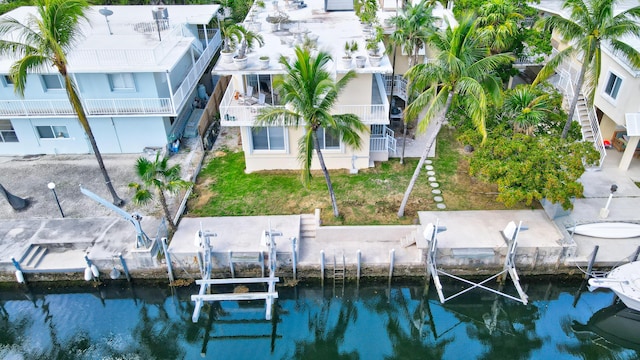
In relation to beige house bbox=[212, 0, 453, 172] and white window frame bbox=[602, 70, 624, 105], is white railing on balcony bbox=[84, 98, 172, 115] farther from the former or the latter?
white window frame bbox=[602, 70, 624, 105]

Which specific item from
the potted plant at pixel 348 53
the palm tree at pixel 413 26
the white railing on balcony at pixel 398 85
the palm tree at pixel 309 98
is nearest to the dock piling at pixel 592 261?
the palm tree at pixel 413 26

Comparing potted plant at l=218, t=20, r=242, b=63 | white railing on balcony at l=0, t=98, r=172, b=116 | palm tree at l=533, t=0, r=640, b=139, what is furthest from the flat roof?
palm tree at l=533, t=0, r=640, b=139

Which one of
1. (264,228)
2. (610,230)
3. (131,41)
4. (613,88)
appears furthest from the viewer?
(131,41)

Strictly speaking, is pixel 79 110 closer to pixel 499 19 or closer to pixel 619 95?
pixel 499 19

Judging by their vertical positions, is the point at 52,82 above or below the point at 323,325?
above

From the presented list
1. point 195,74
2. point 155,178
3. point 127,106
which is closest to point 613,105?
point 155,178

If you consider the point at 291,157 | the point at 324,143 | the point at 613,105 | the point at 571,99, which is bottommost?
the point at 291,157

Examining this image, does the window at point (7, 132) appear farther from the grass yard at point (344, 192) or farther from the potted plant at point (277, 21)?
the potted plant at point (277, 21)
